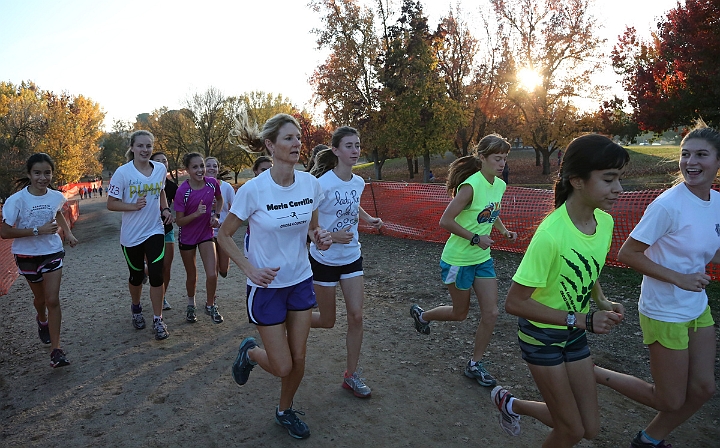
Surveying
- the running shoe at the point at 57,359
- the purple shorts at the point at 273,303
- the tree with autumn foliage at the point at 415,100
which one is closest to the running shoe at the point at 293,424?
the purple shorts at the point at 273,303

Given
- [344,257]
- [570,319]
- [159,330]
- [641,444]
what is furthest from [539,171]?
[570,319]

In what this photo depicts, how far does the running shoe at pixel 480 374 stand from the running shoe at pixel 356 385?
0.95 metres

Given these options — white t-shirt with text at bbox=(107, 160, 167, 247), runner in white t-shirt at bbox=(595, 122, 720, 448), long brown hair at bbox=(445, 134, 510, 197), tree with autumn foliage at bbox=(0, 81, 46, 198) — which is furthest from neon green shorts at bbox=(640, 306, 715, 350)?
tree with autumn foliage at bbox=(0, 81, 46, 198)

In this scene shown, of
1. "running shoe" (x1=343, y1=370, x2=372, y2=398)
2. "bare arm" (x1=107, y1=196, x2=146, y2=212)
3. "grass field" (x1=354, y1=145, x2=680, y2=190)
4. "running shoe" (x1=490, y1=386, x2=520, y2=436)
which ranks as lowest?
"grass field" (x1=354, y1=145, x2=680, y2=190)

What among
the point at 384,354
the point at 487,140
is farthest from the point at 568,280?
the point at 384,354

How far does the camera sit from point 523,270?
2580 millimetres

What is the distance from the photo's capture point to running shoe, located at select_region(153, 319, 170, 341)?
5.82m

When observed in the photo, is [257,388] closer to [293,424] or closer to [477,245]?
[293,424]

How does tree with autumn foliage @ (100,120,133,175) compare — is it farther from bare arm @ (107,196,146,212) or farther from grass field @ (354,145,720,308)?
bare arm @ (107,196,146,212)

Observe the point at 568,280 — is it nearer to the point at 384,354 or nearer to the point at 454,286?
the point at 454,286

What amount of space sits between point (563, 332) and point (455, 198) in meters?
2.07

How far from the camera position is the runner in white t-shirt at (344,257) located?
14.3 ft

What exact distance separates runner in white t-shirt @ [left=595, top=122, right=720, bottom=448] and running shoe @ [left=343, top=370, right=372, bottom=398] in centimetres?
212

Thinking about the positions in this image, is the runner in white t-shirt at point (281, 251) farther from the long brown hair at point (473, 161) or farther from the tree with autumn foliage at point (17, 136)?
the tree with autumn foliage at point (17, 136)
